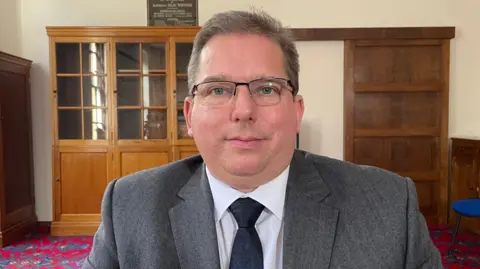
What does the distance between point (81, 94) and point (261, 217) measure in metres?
3.51

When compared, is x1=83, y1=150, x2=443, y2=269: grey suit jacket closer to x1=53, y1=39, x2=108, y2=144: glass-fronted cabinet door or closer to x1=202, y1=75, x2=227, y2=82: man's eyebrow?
x1=202, y1=75, x2=227, y2=82: man's eyebrow

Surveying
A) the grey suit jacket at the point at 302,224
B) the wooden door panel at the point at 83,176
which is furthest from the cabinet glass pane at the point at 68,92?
the grey suit jacket at the point at 302,224

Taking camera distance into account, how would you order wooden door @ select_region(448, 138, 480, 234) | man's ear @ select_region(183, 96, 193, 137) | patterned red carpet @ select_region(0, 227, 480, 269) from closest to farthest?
man's ear @ select_region(183, 96, 193, 137) < patterned red carpet @ select_region(0, 227, 480, 269) < wooden door @ select_region(448, 138, 480, 234)

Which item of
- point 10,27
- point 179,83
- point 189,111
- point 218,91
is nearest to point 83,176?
point 179,83

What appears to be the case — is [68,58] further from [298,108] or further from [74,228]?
A: [298,108]

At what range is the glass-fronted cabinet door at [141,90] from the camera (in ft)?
13.2

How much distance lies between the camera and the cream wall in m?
4.27

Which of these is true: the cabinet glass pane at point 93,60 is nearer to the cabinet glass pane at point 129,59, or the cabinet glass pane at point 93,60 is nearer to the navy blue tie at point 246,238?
the cabinet glass pane at point 129,59

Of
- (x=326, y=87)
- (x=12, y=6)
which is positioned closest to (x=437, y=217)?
(x=326, y=87)

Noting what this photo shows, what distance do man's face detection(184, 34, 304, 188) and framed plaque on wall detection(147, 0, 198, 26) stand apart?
3330 millimetres

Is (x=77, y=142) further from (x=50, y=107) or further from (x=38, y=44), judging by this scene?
(x=38, y=44)

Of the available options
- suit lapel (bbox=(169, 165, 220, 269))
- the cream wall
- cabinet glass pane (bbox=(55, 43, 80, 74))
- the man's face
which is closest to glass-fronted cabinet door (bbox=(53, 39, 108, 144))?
cabinet glass pane (bbox=(55, 43, 80, 74))

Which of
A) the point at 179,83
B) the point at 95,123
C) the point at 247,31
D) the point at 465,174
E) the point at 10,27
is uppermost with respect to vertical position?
the point at 10,27

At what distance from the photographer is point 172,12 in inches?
161
